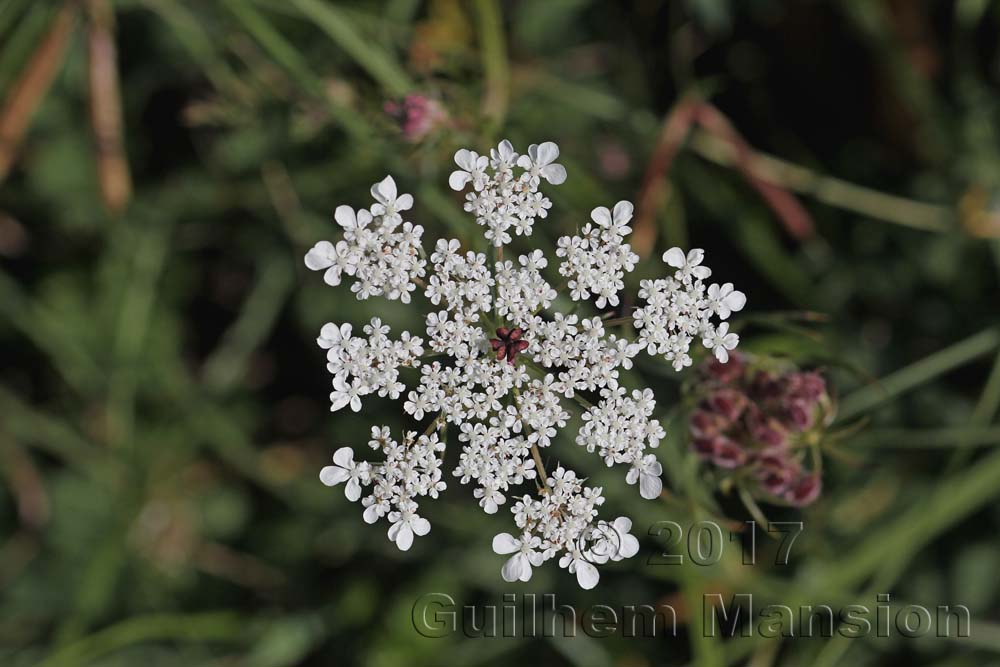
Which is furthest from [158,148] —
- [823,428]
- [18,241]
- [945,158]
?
[945,158]

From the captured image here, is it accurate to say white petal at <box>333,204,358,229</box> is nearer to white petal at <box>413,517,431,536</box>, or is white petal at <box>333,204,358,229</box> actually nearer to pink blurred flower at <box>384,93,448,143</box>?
pink blurred flower at <box>384,93,448,143</box>

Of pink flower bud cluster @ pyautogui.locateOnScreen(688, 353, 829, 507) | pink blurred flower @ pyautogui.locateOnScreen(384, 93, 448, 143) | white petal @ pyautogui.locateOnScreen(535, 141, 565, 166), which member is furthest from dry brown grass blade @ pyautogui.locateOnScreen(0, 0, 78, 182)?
pink flower bud cluster @ pyautogui.locateOnScreen(688, 353, 829, 507)

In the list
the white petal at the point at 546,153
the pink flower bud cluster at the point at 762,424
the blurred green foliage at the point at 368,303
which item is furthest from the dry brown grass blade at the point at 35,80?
the pink flower bud cluster at the point at 762,424

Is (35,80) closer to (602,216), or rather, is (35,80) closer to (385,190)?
(385,190)

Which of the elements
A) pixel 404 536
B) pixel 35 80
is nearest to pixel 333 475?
pixel 404 536

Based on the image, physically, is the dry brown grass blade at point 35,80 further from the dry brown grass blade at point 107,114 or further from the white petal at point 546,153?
the white petal at point 546,153
